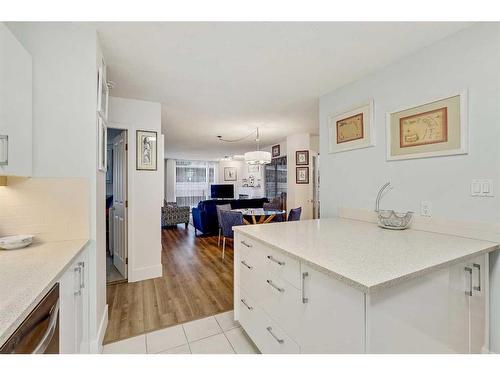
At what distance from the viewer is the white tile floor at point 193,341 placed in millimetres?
1668

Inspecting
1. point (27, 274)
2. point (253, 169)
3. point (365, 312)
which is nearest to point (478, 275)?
point (365, 312)

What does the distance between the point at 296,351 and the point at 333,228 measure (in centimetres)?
95

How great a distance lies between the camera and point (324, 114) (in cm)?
281

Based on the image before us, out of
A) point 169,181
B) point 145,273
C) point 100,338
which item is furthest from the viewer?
point 169,181

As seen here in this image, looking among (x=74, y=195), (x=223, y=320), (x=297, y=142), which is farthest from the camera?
(x=297, y=142)

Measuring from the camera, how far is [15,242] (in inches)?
51.4

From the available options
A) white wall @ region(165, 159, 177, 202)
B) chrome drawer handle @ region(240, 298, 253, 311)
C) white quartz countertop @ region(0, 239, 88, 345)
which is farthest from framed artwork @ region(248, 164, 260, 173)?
white quartz countertop @ region(0, 239, 88, 345)

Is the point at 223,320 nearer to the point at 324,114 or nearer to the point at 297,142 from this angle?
the point at 324,114

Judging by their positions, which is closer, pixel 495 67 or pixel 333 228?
pixel 495 67

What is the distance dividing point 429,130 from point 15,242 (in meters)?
2.86

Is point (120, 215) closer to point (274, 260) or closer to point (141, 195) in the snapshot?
point (141, 195)

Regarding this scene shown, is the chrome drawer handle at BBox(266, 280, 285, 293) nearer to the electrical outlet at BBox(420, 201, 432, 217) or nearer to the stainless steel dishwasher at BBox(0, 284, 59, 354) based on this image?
the stainless steel dishwasher at BBox(0, 284, 59, 354)
